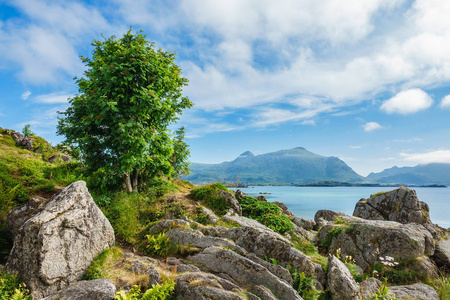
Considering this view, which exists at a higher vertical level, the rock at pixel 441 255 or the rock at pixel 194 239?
the rock at pixel 194 239

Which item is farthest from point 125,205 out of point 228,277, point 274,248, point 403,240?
point 403,240

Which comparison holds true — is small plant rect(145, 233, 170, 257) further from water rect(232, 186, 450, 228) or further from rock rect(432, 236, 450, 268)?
water rect(232, 186, 450, 228)

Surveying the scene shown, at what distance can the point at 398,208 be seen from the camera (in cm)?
2023

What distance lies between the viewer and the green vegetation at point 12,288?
17.7 feet

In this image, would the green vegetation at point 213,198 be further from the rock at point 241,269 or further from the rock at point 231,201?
the rock at point 241,269

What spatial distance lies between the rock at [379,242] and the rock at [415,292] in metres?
1.75

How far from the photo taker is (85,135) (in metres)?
11.8

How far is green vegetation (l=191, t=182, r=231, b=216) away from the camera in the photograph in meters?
14.6

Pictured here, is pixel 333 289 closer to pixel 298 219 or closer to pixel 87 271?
pixel 87 271

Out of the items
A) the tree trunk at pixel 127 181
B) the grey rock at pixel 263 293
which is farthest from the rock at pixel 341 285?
the tree trunk at pixel 127 181

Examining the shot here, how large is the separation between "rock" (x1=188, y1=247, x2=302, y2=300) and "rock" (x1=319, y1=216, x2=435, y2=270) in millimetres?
7177

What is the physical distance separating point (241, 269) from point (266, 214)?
8155 mm

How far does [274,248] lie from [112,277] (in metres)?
5.33

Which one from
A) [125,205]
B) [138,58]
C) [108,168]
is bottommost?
[125,205]
